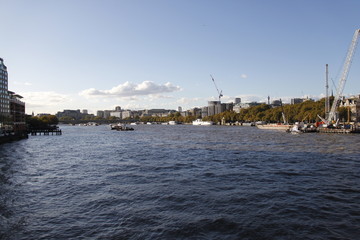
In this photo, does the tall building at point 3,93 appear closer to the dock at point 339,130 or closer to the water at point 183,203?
the water at point 183,203

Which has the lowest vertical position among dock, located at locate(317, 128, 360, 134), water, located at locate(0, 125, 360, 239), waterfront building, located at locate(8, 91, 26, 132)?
water, located at locate(0, 125, 360, 239)

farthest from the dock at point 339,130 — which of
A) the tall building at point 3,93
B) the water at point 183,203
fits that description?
the tall building at point 3,93

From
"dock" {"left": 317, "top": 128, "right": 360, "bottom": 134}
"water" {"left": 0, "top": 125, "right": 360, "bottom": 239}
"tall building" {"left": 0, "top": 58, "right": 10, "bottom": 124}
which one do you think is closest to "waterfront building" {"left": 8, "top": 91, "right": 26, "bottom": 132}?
"tall building" {"left": 0, "top": 58, "right": 10, "bottom": 124}

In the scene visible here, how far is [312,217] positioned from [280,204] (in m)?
2.62

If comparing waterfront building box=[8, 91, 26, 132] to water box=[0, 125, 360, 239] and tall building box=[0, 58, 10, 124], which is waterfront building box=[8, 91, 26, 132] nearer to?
tall building box=[0, 58, 10, 124]

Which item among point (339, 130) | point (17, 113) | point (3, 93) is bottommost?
point (339, 130)

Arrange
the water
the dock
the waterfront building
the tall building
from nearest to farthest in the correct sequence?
the water
the dock
the tall building
the waterfront building

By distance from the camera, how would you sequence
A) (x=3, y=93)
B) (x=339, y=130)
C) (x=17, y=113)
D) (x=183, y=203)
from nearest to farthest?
(x=183, y=203), (x=339, y=130), (x=3, y=93), (x=17, y=113)

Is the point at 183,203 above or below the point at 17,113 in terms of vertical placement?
below

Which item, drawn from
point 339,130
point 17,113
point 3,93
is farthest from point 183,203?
point 17,113

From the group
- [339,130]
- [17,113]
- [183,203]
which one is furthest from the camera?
[17,113]

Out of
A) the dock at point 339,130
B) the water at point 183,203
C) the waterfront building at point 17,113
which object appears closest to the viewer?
the water at point 183,203

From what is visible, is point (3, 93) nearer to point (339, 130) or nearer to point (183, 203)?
point (183, 203)

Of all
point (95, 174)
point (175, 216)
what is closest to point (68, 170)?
point (95, 174)
